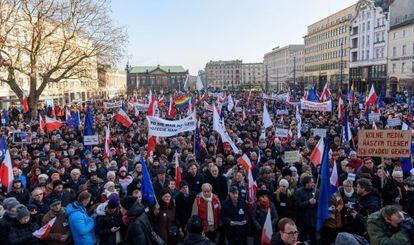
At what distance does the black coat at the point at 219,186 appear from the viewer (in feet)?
27.5

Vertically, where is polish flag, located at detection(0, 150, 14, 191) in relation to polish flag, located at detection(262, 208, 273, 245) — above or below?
above

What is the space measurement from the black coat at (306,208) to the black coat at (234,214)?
0.98m

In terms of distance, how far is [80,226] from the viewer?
18.1 ft

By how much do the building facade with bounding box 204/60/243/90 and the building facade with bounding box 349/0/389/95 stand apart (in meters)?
111

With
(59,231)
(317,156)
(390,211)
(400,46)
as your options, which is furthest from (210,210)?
(400,46)

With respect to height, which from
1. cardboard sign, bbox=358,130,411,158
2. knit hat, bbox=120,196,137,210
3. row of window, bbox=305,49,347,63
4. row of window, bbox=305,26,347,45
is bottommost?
knit hat, bbox=120,196,137,210

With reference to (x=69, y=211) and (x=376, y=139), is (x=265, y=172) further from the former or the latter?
(x=69, y=211)

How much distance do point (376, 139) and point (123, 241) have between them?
18.4 ft

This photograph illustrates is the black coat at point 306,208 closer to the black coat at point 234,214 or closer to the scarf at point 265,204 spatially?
the scarf at point 265,204

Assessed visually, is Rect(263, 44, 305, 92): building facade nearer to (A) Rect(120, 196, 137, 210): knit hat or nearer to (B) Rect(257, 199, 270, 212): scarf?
(B) Rect(257, 199, 270, 212): scarf

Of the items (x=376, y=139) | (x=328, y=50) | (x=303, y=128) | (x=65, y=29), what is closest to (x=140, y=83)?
(x=328, y=50)

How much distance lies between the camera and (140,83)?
166750 millimetres

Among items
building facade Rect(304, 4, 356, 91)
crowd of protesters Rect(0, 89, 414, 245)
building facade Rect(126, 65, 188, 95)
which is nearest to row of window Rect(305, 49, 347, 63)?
building facade Rect(304, 4, 356, 91)

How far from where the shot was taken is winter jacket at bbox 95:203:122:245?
5.63m
